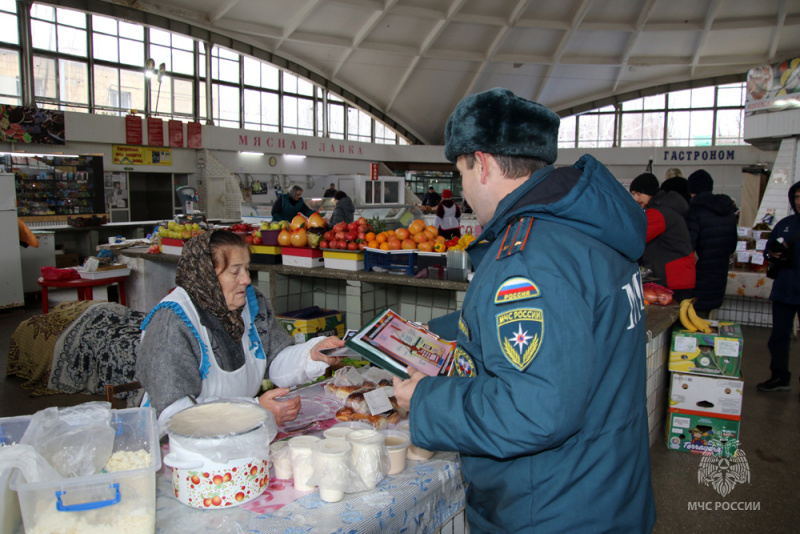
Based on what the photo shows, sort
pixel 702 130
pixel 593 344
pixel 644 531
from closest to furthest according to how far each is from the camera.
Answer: pixel 593 344
pixel 644 531
pixel 702 130

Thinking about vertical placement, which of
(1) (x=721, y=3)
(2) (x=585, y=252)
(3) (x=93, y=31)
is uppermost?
(1) (x=721, y=3)

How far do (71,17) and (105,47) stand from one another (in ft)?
3.29

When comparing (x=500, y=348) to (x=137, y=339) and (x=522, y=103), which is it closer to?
(x=522, y=103)

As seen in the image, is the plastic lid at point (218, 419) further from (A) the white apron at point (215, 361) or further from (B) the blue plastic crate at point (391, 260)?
(B) the blue plastic crate at point (391, 260)

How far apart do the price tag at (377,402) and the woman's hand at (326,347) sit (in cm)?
41

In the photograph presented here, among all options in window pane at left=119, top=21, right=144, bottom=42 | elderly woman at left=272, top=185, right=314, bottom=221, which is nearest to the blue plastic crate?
elderly woman at left=272, top=185, right=314, bottom=221

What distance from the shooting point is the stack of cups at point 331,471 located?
152cm

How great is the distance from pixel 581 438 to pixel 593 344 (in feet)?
0.83

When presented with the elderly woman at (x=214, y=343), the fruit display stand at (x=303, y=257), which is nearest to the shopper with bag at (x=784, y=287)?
the fruit display stand at (x=303, y=257)

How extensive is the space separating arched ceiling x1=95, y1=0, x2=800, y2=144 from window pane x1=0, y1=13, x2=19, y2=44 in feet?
7.51

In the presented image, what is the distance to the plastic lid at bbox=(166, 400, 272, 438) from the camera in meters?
1.49

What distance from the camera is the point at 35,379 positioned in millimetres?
5031

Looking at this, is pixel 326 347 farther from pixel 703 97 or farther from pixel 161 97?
pixel 703 97

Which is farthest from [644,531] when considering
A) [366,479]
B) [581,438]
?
[366,479]
